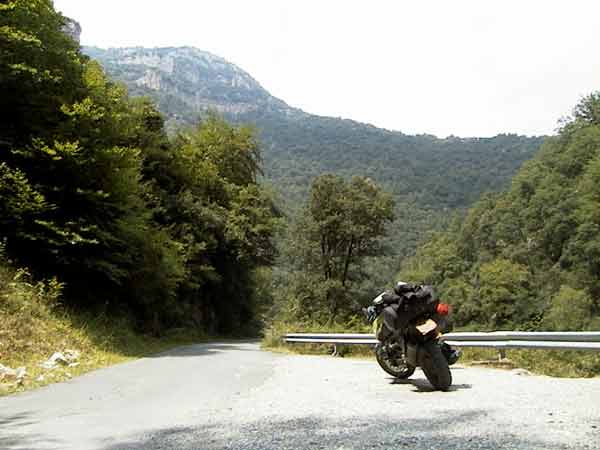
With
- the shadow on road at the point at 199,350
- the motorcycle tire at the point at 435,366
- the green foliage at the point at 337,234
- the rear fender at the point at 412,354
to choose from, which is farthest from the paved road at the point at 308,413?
the green foliage at the point at 337,234

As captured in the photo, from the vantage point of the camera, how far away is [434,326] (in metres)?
→ 7.57

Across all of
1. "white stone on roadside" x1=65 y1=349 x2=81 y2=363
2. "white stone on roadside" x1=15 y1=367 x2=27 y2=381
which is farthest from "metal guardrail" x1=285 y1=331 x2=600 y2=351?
"white stone on roadside" x1=15 y1=367 x2=27 y2=381

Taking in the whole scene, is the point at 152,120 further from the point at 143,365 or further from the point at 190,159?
the point at 143,365

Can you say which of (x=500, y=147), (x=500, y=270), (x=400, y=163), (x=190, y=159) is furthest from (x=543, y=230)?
(x=500, y=147)

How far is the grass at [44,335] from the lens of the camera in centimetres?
1038

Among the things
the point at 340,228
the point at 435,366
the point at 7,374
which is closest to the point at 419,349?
the point at 435,366

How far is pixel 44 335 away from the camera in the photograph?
488 inches

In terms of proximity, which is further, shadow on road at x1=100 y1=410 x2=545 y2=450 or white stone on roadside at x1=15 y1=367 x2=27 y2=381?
white stone on roadside at x1=15 y1=367 x2=27 y2=381

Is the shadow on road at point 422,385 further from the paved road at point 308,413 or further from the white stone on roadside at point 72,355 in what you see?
the white stone on roadside at point 72,355

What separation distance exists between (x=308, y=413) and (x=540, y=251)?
245 feet

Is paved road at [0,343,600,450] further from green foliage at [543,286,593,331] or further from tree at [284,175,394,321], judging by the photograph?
green foliage at [543,286,593,331]

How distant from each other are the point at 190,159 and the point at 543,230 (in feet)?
168

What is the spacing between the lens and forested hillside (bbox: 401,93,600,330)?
57469 millimetres

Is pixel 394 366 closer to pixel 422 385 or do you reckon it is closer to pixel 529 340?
pixel 422 385
